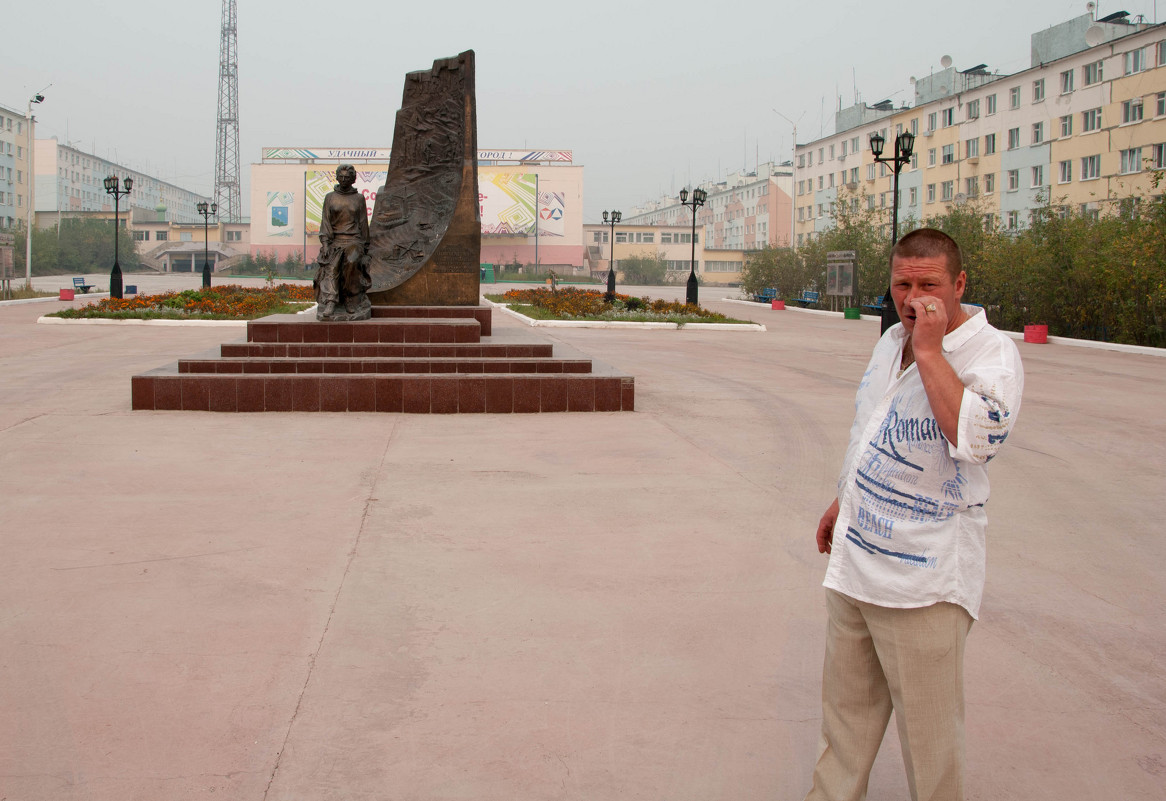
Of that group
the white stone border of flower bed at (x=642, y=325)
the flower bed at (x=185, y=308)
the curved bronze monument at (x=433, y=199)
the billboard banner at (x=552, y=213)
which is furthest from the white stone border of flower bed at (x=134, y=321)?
the billboard banner at (x=552, y=213)

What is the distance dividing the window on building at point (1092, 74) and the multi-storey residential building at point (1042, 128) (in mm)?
39

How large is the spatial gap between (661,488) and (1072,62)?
41.8m

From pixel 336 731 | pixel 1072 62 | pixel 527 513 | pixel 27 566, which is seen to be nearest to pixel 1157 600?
pixel 527 513

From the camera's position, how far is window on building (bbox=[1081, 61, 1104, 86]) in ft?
128

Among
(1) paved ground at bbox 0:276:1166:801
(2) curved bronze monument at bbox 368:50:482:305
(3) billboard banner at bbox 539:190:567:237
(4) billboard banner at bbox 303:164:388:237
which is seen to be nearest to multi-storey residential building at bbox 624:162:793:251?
(3) billboard banner at bbox 539:190:567:237

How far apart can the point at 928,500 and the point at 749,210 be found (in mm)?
92162

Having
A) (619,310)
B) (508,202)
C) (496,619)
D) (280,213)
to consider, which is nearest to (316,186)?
(280,213)

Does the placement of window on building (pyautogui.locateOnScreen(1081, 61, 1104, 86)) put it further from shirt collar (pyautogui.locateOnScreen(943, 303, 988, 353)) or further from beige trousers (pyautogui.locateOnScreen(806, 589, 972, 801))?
beige trousers (pyautogui.locateOnScreen(806, 589, 972, 801))

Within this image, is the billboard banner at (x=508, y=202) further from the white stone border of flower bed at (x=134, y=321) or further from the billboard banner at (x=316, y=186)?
the white stone border of flower bed at (x=134, y=321)

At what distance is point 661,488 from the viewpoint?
19.7 ft

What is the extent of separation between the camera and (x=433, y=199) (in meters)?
13.6

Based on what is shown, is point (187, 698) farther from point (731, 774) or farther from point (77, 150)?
point (77, 150)

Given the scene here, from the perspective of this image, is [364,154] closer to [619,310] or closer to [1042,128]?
[1042,128]

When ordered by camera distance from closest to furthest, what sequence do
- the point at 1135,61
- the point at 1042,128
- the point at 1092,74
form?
the point at 1135,61 < the point at 1092,74 < the point at 1042,128
